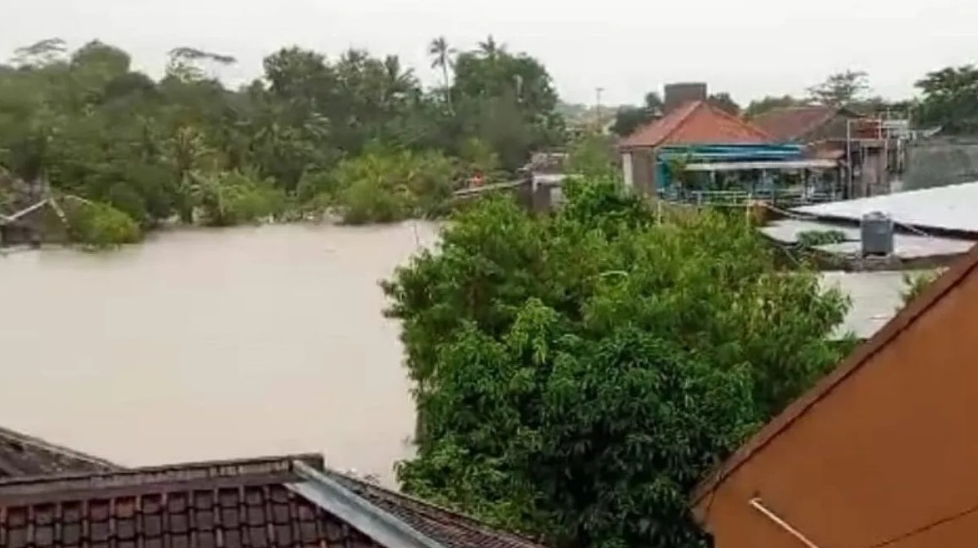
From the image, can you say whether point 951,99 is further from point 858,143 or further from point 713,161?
point 713,161

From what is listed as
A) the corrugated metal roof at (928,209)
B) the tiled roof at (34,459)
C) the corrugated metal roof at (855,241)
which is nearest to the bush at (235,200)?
the corrugated metal roof at (855,241)

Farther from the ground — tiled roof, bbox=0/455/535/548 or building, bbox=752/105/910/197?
tiled roof, bbox=0/455/535/548

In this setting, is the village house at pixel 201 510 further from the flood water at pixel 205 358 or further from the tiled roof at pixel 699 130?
the tiled roof at pixel 699 130

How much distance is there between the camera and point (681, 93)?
62.6ft

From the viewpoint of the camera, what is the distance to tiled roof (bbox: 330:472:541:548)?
2.87 metres

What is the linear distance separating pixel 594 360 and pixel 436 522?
3095 mm

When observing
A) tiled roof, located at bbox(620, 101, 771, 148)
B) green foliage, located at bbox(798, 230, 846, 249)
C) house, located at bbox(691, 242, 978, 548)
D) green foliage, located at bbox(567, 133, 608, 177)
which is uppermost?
house, located at bbox(691, 242, 978, 548)

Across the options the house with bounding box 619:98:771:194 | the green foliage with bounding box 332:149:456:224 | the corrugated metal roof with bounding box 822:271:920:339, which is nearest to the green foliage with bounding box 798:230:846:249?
the corrugated metal roof with bounding box 822:271:920:339

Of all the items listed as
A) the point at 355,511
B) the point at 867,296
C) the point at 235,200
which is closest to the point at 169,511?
the point at 355,511

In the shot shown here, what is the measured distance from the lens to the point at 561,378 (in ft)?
20.6

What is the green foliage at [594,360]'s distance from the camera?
605cm

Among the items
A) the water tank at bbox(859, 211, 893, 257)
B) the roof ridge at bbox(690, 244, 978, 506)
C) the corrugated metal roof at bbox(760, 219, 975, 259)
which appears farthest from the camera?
the water tank at bbox(859, 211, 893, 257)

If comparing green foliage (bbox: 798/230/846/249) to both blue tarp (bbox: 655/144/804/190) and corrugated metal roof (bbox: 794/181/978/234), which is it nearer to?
corrugated metal roof (bbox: 794/181/978/234)

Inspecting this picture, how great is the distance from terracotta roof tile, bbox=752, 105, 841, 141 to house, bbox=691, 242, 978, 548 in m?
14.1
